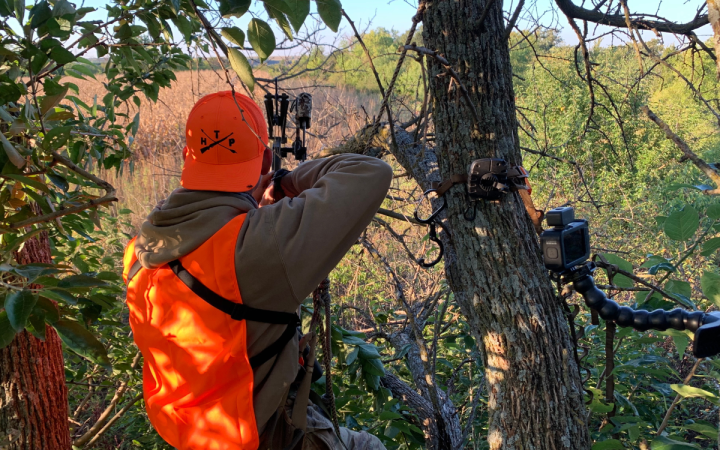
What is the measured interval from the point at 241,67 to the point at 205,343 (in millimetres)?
815

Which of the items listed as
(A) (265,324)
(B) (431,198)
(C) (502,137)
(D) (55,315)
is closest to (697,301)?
(B) (431,198)

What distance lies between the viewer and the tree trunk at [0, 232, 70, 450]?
185cm

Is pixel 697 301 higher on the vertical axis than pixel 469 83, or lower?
lower

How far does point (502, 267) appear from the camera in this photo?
1800 mm

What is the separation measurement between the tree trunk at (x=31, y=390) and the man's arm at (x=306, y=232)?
3.89 ft

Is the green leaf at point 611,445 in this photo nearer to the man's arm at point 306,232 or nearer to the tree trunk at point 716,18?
the man's arm at point 306,232

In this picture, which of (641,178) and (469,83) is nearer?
(469,83)

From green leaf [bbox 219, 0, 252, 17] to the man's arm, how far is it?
1.81 feet

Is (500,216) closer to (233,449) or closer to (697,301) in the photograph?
(233,449)

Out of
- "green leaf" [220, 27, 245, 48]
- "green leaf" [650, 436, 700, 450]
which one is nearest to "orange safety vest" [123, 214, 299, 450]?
"green leaf" [220, 27, 245, 48]

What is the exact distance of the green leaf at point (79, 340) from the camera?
4.31 ft

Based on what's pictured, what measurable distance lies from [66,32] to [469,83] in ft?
4.43

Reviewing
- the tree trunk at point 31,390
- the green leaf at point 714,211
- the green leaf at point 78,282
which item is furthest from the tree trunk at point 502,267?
the tree trunk at point 31,390

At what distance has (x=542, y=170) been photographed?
7109mm
